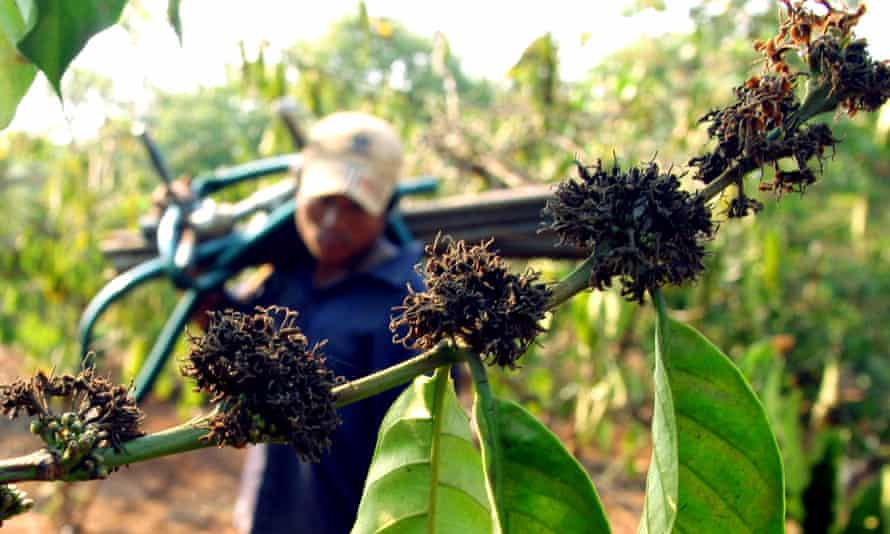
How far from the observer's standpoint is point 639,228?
22.4 inches

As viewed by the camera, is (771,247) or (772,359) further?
(771,247)

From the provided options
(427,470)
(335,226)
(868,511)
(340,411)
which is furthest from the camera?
(868,511)

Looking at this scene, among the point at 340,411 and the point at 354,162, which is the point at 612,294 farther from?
the point at 340,411

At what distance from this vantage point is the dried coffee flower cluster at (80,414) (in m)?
0.53

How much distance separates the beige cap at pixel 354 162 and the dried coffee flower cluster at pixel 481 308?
150cm

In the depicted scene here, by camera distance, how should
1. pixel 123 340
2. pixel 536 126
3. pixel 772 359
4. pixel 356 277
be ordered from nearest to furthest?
pixel 356 277
pixel 772 359
pixel 536 126
pixel 123 340

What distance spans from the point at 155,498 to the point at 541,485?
588 centimetres

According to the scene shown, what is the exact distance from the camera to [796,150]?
577 mm

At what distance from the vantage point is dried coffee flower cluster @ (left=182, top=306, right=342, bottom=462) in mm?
555

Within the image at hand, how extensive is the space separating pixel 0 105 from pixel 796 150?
0.59 m

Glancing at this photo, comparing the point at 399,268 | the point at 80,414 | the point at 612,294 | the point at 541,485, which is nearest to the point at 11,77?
the point at 80,414

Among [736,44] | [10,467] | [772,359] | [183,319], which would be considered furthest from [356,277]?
[736,44]

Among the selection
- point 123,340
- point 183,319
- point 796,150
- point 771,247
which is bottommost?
point 123,340

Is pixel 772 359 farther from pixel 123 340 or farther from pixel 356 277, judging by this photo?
pixel 123 340
